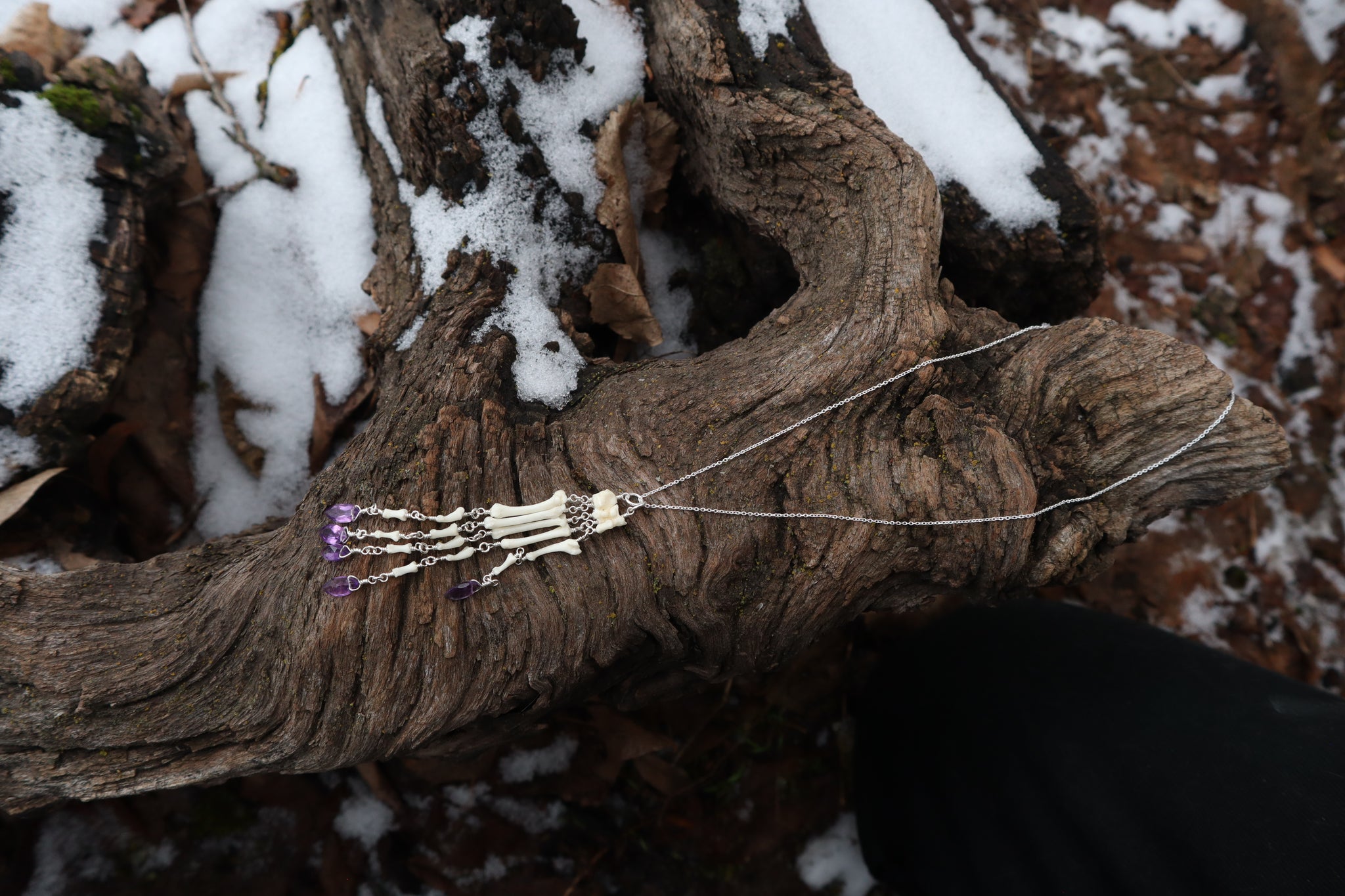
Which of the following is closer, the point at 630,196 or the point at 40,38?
the point at 630,196

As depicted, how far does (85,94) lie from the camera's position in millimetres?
2438

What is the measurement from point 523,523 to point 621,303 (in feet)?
3.12

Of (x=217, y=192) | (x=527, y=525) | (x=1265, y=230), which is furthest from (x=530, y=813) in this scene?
(x=1265, y=230)

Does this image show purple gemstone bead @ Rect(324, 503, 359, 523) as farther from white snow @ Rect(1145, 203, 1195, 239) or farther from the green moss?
white snow @ Rect(1145, 203, 1195, 239)

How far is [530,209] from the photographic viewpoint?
246 centimetres

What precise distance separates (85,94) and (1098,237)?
3610 millimetres

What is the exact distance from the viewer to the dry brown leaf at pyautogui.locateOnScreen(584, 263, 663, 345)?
2.51 meters

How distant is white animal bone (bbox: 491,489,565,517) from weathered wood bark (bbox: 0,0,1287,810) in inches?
2.6

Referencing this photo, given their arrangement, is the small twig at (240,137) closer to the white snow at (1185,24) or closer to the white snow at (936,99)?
the white snow at (936,99)

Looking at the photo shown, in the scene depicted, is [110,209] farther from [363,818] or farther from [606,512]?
[363,818]

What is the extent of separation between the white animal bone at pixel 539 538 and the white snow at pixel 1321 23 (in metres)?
4.67

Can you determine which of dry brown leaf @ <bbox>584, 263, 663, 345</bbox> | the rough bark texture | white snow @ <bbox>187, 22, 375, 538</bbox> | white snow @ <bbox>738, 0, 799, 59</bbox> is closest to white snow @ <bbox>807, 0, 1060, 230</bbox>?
white snow @ <bbox>738, 0, 799, 59</bbox>

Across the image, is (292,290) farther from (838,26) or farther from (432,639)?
(838,26)

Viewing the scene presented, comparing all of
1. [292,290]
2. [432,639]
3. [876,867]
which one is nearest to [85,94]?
[292,290]
